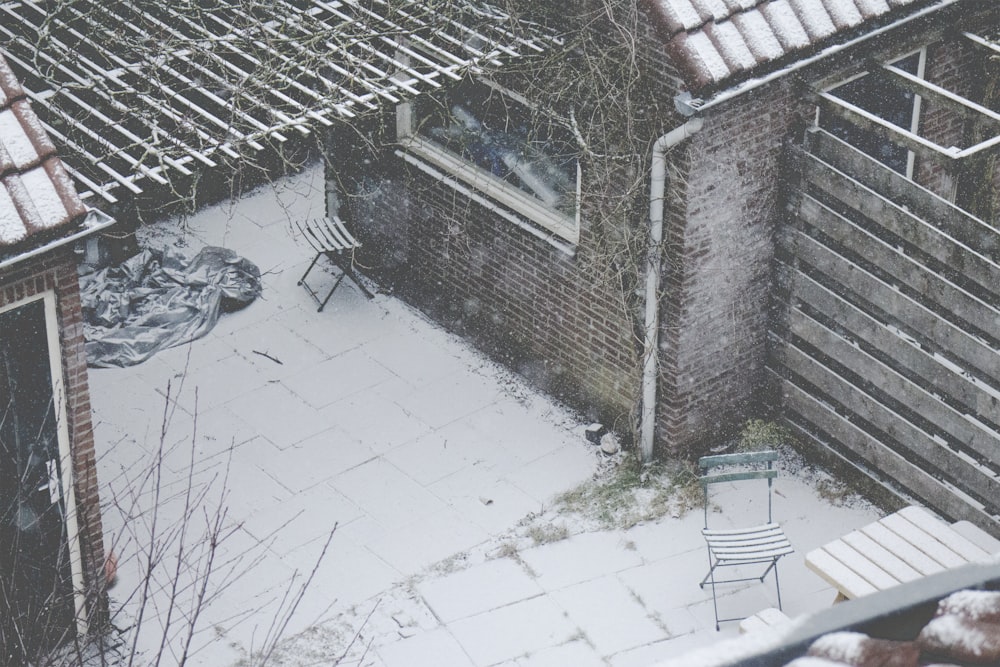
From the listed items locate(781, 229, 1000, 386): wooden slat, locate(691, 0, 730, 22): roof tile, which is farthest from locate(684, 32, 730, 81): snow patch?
locate(781, 229, 1000, 386): wooden slat

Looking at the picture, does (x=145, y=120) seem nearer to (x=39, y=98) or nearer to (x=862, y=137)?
(x=39, y=98)

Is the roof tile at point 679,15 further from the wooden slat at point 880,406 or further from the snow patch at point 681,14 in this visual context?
the wooden slat at point 880,406

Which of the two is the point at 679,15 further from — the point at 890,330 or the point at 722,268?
the point at 890,330

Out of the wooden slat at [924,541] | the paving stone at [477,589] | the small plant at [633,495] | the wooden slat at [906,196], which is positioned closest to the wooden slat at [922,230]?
the wooden slat at [906,196]

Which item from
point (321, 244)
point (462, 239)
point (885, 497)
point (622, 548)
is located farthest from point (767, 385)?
point (321, 244)

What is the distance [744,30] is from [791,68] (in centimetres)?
41

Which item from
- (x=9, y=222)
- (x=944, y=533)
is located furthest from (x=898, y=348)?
(x=9, y=222)

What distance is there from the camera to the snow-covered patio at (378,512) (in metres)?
8.52

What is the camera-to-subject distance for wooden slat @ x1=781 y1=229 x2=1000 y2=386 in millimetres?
8711

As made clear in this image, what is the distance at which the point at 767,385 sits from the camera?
10.3m

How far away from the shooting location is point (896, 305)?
9.12m

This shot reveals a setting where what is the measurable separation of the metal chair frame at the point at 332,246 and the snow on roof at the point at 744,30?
12.7 feet

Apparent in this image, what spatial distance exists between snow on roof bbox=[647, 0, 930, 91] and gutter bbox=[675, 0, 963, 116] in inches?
2.1

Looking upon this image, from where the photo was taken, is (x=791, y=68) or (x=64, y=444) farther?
(x=791, y=68)
